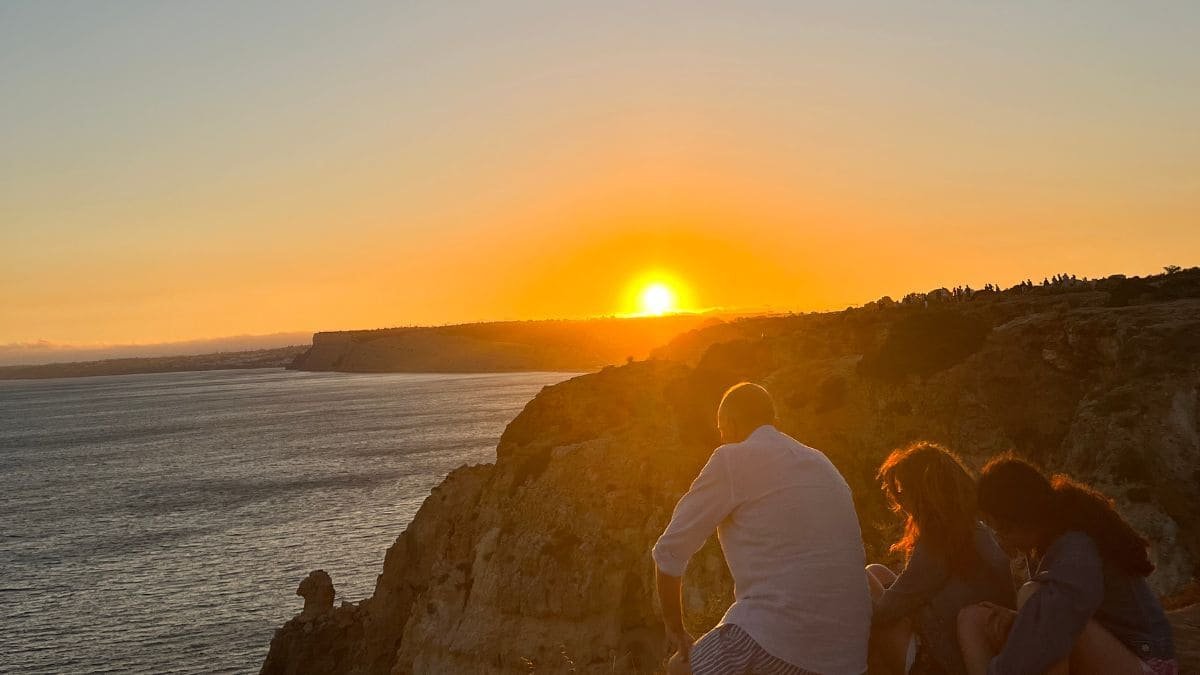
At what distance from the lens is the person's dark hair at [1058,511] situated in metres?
5.46

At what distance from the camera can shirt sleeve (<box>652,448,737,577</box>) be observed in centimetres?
559

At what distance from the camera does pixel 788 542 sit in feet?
18.2

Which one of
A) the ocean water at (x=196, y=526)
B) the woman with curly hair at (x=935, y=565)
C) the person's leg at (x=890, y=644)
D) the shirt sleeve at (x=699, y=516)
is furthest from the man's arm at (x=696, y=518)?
the ocean water at (x=196, y=526)

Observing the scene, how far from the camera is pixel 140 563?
57.2m

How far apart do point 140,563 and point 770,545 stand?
201 ft

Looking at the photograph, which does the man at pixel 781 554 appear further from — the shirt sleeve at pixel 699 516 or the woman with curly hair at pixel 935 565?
the woman with curly hair at pixel 935 565

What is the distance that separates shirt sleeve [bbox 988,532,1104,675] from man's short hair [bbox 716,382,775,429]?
1.89 m

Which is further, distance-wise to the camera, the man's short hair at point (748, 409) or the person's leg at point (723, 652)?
the man's short hair at point (748, 409)

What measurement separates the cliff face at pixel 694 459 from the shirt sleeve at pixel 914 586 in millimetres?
17453

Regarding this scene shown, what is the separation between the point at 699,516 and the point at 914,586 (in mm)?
1578

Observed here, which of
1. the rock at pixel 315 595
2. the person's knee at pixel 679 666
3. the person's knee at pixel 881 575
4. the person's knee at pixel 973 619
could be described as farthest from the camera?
the rock at pixel 315 595

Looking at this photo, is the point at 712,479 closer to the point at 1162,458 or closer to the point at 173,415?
the point at 1162,458

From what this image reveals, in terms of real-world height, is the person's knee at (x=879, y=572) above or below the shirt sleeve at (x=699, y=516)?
below

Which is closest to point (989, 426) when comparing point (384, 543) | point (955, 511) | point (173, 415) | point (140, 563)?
point (955, 511)
